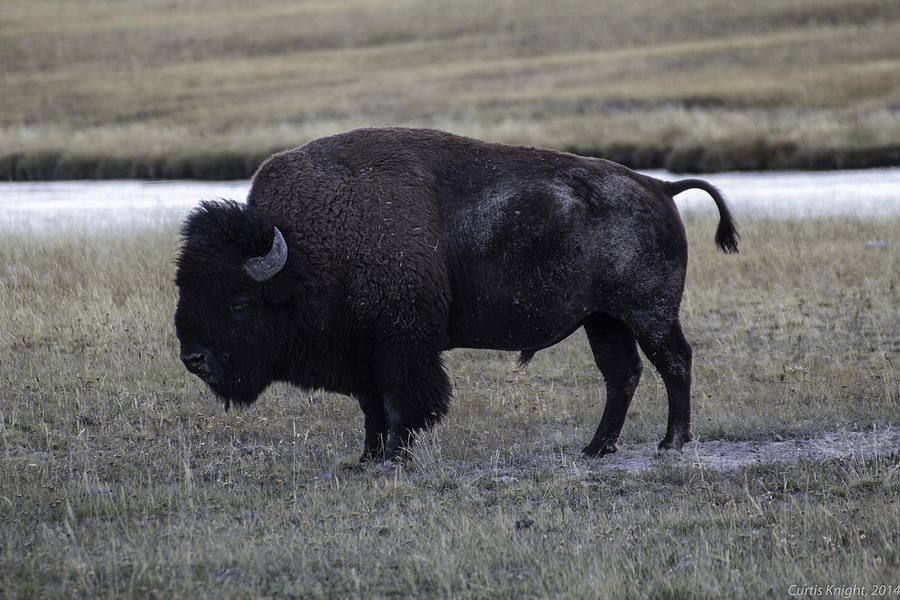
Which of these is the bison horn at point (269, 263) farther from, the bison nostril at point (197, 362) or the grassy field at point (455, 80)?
the grassy field at point (455, 80)

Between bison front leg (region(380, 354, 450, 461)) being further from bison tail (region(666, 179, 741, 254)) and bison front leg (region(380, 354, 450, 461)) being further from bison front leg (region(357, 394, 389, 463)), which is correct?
bison tail (region(666, 179, 741, 254))

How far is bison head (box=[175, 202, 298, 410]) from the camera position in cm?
662

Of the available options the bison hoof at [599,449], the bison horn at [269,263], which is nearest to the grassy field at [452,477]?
the bison hoof at [599,449]

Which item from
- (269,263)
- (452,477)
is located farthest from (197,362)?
(452,477)

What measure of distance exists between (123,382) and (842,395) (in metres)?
5.79

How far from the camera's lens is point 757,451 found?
7047mm

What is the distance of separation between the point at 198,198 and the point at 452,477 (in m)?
16.2

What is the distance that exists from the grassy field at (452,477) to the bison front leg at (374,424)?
0.25m

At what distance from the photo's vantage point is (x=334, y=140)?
7324 millimetres

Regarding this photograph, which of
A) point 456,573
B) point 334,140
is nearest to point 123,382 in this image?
point 334,140

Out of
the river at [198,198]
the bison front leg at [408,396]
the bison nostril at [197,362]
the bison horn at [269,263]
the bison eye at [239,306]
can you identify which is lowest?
the river at [198,198]

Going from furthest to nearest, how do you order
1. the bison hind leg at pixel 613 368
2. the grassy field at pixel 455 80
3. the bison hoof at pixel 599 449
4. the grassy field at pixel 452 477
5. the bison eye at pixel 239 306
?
the grassy field at pixel 455 80 < the bison hind leg at pixel 613 368 < the bison hoof at pixel 599 449 < the bison eye at pixel 239 306 < the grassy field at pixel 452 477

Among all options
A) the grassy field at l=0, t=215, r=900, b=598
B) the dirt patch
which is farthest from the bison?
the grassy field at l=0, t=215, r=900, b=598

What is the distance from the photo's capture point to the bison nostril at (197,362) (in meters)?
6.59
